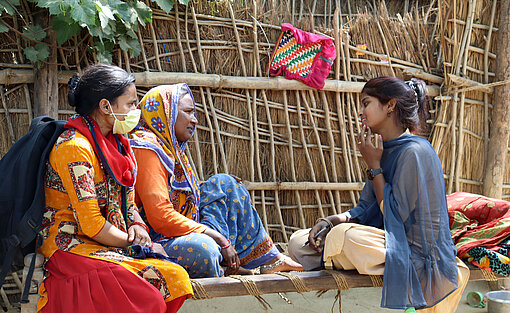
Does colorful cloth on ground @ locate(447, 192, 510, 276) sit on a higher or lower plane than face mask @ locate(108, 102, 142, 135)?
lower

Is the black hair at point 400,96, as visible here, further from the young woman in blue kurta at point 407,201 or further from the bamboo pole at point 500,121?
the bamboo pole at point 500,121

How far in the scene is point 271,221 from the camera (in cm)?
495

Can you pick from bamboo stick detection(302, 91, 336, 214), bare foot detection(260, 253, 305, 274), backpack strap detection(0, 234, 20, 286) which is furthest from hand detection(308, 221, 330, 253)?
backpack strap detection(0, 234, 20, 286)

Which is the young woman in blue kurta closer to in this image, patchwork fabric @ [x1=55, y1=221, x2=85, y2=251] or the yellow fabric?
the yellow fabric

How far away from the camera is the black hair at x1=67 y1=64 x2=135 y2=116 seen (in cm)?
269

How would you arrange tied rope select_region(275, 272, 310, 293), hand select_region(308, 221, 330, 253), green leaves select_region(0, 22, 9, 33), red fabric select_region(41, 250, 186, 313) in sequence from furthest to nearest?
1. green leaves select_region(0, 22, 9, 33)
2. hand select_region(308, 221, 330, 253)
3. tied rope select_region(275, 272, 310, 293)
4. red fabric select_region(41, 250, 186, 313)

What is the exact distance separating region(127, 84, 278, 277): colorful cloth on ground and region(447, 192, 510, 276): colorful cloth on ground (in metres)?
1.28

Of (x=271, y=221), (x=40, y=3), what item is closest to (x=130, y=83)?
(x=40, y=3)

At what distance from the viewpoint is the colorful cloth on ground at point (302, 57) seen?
4.82 meters

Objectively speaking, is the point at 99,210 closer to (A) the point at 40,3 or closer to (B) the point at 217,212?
(B) the point at 217,212

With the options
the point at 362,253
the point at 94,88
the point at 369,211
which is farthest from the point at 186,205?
the point at 369,211

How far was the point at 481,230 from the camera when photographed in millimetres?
3572

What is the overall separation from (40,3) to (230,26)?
5.43ft

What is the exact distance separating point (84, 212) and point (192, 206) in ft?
2.76
